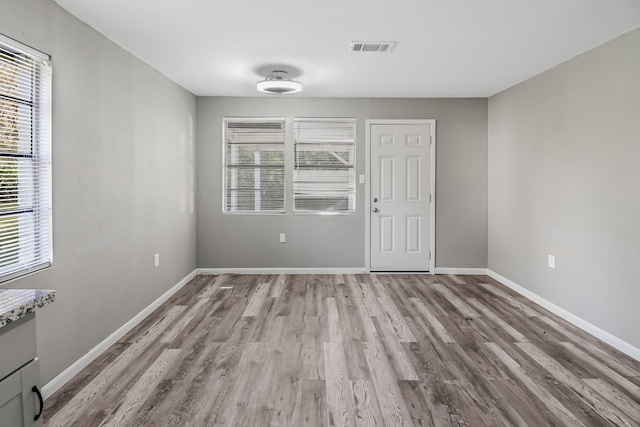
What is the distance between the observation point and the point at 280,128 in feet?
16.5

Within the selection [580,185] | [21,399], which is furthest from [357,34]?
[21,399]

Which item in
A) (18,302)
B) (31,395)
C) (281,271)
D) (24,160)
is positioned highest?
(24,160)

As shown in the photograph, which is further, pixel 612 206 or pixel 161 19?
pixel 612 206

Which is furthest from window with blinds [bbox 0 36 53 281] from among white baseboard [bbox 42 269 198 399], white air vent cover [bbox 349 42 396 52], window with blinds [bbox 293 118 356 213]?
window with blinds [bbox 293 118 356 213]

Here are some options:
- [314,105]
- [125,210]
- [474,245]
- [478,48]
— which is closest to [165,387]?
[125,210]

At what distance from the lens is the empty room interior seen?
2092mm

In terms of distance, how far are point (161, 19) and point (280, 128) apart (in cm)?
252

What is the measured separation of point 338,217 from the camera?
507 cm

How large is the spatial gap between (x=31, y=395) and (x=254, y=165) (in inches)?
160

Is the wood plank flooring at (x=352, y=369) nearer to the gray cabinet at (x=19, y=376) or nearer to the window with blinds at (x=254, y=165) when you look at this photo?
the gray cabinet at (x=19, y=376)

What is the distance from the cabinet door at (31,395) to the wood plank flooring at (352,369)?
81 centimetres

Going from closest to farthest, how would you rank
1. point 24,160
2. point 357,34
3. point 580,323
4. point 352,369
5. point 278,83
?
point 24,160, point 352,369, point 357,34, point 580,323, point 278,83

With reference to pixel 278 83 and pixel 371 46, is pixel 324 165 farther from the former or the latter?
pixel 371 46

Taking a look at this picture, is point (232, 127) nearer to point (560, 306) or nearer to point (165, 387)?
point (165, 387)
